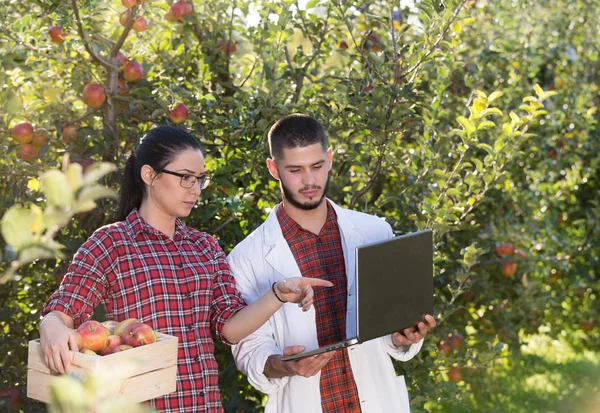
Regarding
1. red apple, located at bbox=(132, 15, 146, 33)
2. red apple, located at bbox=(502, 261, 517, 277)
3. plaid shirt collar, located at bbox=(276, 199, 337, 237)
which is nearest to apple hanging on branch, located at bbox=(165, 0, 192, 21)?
red apple, located at bbox=(132, 15, 146, 33)

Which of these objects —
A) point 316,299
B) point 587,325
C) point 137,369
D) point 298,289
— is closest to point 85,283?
point 137,369

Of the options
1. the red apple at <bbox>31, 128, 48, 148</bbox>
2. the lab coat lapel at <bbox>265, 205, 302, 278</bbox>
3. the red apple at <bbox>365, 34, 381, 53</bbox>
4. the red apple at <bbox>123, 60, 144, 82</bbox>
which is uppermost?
the red apple at <bbox>365, 34, 381, 53</bbox>

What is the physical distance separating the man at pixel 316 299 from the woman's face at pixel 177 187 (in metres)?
0.34

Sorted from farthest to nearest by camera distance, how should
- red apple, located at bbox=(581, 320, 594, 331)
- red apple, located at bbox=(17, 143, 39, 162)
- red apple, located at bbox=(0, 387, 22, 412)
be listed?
red apple, located at bbox=(581, 320, 594, 331) → red apple, located at bbox=(17, 143, 39, 162) → red apple, located at bbox=(0, 387, 22, 412)

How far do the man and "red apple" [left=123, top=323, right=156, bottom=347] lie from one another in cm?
51

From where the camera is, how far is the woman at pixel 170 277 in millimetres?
2021

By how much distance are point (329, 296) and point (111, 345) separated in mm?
854

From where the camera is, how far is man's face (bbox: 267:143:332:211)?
7.75ft

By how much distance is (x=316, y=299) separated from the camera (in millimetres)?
2455

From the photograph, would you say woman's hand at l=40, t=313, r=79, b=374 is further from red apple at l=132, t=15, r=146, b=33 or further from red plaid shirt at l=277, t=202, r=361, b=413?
red apple at l=132, t=15, r=146, b=33

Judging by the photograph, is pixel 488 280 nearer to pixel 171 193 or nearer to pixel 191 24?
pixel 191 24

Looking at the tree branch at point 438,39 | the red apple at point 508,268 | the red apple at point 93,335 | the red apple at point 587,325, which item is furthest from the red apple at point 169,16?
the red apple at point 587,325

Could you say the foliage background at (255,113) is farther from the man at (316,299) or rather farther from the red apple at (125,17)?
the man at (316,299)

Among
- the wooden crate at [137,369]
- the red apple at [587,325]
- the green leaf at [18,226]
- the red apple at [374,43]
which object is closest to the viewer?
the green leaf at [18,226]
